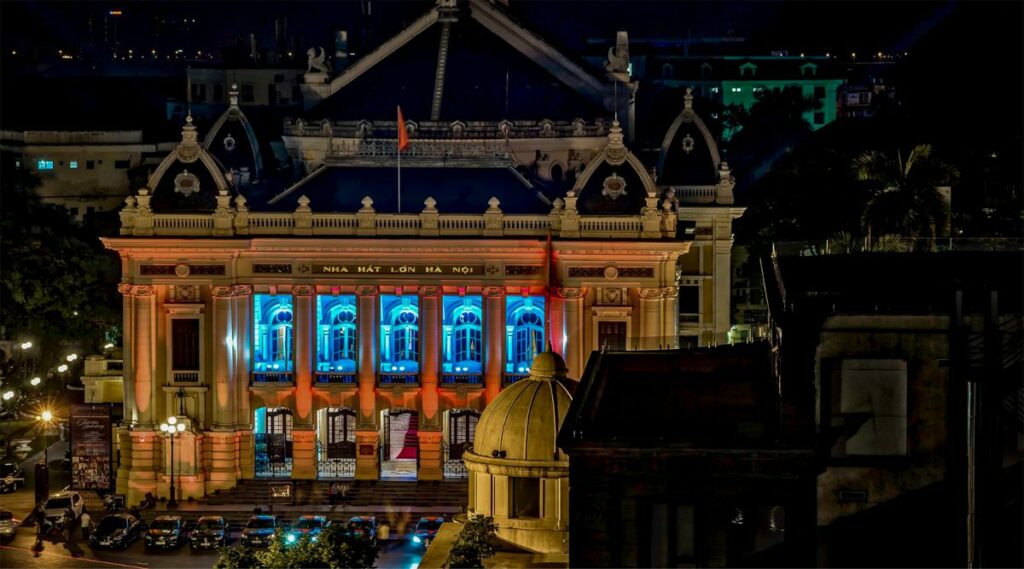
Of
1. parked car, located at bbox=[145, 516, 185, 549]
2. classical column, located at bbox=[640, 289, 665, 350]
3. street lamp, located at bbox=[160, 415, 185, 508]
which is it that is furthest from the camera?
classical column, located at bbox=[640, 289, 665, 350]

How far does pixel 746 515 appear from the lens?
65.2 meters

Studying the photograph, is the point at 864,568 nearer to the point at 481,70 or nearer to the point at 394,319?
the point at 394,319

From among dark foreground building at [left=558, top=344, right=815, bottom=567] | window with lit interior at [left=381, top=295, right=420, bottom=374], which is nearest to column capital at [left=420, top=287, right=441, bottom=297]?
window with lit interior at [left=381, top=295, right=420, bottom=374]

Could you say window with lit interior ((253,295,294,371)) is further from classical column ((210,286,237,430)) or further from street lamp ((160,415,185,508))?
street lamp ((160,415,185,508))

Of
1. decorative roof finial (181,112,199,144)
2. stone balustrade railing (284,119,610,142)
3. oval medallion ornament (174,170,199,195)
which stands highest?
stone balustrade railing (284,119,610,142)

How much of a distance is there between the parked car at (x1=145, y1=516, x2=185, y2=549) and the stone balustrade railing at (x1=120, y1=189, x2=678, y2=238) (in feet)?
59.4

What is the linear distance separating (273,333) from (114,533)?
736 inches

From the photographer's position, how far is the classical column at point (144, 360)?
124 m

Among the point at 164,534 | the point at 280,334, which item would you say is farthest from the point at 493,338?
the point at 164,534

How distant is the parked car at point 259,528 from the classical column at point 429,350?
14.8 m

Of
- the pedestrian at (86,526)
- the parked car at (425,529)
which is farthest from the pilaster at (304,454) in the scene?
the pedestrian at (86,526)

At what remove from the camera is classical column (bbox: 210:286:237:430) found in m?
124

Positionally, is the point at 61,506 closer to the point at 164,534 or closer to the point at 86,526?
the point at 86,526

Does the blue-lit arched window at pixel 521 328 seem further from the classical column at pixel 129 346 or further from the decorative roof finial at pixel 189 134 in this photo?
the classical column at pixel 129 346
